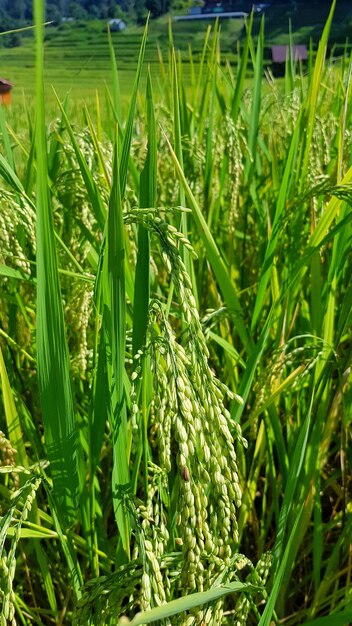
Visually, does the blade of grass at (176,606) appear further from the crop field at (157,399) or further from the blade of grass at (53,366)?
the blade of grass at (53,366)

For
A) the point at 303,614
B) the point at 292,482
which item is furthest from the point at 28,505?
the point at 303,614

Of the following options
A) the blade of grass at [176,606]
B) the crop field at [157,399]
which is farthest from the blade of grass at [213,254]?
the blade of grass at [176,606]

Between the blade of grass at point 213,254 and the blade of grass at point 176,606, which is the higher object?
the blade of grass at point 213,254

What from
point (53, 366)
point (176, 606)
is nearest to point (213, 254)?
point (53, 366)

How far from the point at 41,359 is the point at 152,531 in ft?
0.70

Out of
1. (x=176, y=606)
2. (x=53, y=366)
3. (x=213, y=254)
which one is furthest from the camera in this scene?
(x=213, y=254)

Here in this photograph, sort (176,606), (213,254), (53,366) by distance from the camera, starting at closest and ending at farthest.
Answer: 1. (176,606)
2. (53,366)
3. (213,254)

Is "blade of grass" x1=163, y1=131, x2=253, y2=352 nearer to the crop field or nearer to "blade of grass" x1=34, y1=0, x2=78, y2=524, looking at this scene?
the crop field

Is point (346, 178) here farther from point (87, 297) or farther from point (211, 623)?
point (211, 623)

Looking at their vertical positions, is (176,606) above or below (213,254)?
below

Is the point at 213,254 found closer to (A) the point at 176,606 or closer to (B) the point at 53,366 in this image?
(B) the point at 53,366

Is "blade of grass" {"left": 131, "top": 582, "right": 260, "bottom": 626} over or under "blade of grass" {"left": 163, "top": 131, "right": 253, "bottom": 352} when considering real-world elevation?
under

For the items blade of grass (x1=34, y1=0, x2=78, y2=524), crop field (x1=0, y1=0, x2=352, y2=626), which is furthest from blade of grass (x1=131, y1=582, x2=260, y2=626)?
blade of grass (x1=34, y1=0, x2=78, y2=524)

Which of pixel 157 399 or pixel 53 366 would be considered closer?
pixel 157 399
